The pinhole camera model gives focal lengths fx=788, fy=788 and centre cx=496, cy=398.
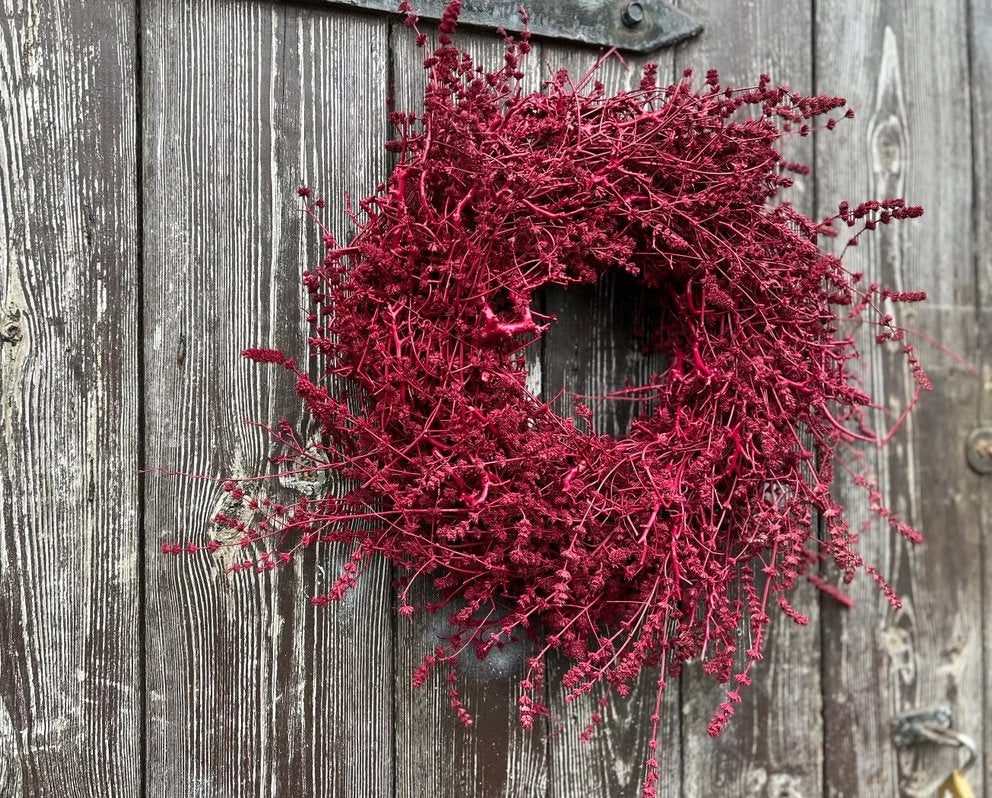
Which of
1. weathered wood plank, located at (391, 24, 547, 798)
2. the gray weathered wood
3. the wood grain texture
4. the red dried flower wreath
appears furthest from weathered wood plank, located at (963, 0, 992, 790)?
the wood grain texture

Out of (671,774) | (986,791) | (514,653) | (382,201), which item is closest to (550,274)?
(382,201)

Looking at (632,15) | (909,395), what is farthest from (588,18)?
(909,395)

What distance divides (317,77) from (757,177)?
1.88 ft

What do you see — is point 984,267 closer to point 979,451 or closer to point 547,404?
point 979,451

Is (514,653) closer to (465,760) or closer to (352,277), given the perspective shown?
(465,760)

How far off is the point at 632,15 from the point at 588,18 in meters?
0.06

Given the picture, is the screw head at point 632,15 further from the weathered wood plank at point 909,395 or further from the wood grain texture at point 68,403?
the wood grain texture at point 68,403

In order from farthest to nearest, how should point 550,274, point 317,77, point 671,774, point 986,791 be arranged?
point 986,791, point 671,774, point 317,77, point 550,274

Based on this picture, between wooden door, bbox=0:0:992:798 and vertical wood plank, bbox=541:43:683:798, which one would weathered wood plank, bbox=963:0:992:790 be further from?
vertical wood plank, bbox=541:43:683:798

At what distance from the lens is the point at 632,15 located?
43.8 inches

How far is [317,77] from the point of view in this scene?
1020 millimetres

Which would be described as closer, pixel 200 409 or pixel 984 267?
pixel 200 409

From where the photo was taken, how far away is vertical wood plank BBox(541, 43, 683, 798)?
43.8 inches

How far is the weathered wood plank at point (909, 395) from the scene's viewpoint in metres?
1.25
